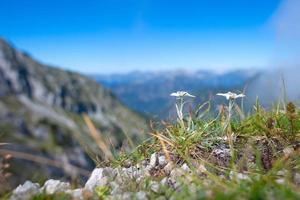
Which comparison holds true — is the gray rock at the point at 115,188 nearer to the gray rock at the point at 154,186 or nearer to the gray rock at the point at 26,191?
the gray rock at the point at 154,186

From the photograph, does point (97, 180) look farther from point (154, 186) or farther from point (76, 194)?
point (154, 186)

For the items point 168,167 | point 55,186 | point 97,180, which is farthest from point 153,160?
point 55,186

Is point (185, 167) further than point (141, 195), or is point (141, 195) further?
point (185, 167)

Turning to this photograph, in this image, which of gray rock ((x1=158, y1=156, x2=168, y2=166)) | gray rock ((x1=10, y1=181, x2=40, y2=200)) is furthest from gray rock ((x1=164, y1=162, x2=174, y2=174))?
gray rock ((x1=10, y1=181, x2=40, y2=200))

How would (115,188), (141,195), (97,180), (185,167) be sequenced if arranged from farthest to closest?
(185,167)
(97,180)
(115,188)
(141,195)

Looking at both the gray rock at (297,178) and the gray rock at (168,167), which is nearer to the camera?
the gray rock at (297,178)

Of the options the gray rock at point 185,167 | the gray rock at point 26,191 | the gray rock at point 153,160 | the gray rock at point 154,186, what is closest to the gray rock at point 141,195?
the gray rock at point 154,186
